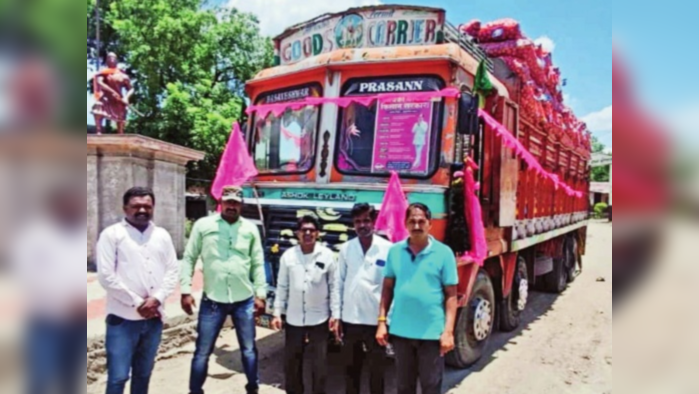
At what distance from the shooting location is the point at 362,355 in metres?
3.71

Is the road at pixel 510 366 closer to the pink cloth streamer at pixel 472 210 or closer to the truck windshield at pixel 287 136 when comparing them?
the pink cloth streamer at pixel 472 210

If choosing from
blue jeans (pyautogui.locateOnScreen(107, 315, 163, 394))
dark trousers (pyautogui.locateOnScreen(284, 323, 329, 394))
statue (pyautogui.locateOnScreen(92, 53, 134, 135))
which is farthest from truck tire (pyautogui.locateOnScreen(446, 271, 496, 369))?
statue (pyautogui.locateOnScreen(92, 53, 134, 135))

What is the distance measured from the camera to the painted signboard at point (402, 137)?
4.26 meters

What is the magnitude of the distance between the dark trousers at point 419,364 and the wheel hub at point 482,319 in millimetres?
1725

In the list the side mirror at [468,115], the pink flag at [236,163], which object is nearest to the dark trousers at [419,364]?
the side mirror at [468,115]

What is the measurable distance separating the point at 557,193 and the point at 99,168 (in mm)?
7638

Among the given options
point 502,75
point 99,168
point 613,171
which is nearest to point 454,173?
point 502,75

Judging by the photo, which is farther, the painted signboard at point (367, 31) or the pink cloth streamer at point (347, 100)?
the painted signboard at point (367, 31)

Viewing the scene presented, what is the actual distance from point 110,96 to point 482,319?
25.5 feet

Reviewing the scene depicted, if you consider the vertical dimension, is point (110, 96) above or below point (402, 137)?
above

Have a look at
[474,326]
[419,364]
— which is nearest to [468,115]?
[419,364]

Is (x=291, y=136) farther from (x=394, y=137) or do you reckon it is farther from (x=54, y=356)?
(x=54, y=356)

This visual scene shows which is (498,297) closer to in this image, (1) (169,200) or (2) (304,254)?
(2) (304,254)

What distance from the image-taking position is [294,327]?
365 cm
